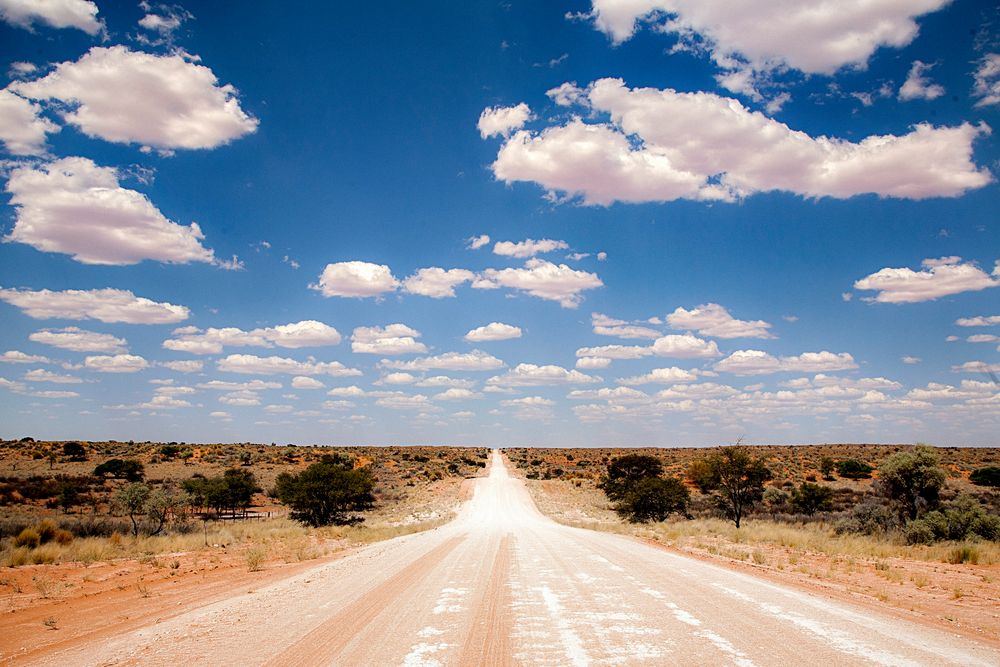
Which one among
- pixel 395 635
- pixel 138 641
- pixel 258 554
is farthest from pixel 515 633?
pixel 258 554

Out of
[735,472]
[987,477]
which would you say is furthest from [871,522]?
[987,477]

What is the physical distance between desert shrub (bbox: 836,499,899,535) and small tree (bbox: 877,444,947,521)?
61 centimetres

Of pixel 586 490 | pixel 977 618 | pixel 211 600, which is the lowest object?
pixel 586 490

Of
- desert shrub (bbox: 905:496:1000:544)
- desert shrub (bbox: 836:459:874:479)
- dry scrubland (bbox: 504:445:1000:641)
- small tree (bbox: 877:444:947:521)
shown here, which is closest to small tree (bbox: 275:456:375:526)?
dry scrubland (bbox: 504:445:1000:641)

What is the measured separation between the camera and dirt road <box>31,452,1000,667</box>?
20.9 ft

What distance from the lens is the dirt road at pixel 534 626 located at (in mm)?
6367

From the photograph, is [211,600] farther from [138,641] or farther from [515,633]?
[515,633]

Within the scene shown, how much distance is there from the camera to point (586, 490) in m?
55.1

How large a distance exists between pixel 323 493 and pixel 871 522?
2933 cm

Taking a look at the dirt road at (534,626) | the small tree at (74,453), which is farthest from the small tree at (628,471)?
the small tree at (74,453)

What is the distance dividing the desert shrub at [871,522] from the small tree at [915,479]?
605 mm

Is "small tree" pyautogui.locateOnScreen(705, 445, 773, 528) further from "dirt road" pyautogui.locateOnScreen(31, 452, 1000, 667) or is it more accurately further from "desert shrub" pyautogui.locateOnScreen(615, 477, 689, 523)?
"dirt road" pyautogui.locateOnScreen(31, 452, 1000, 667)

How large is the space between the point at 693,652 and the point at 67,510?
129 ft

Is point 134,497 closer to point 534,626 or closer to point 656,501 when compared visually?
point 534,626
